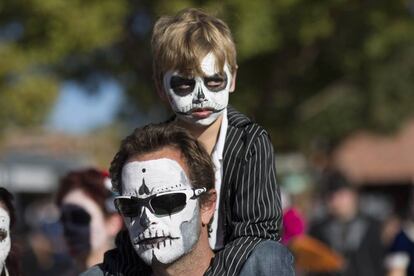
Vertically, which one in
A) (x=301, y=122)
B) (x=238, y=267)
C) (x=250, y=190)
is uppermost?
(x=301, y=122)

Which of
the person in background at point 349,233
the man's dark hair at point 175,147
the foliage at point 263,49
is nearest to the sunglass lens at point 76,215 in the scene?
the man's dark hair at point 175,147

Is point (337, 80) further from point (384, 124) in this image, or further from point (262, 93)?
point (384, 124)

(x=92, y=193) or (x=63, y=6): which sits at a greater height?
(x=63, y=6)

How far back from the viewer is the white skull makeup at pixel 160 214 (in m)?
4.20

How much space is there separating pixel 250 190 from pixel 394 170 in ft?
135

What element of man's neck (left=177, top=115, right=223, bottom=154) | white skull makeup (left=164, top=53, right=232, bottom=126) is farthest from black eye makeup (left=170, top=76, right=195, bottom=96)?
man's neck (left=177, top=115, right=223, bottom=154)

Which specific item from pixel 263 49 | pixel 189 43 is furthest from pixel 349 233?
pixel 189 43

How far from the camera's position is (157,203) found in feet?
14.0

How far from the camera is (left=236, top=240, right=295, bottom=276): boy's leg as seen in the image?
415 cm

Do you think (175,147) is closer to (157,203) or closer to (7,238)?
(157,203)

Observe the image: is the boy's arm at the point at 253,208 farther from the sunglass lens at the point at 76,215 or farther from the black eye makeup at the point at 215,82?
the sunglass lens at the point at 76,215

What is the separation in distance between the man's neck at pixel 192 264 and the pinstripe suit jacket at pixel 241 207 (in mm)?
32

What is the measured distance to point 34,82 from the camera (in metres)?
16.5

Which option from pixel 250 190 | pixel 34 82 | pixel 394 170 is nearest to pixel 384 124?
pixel 34 82
